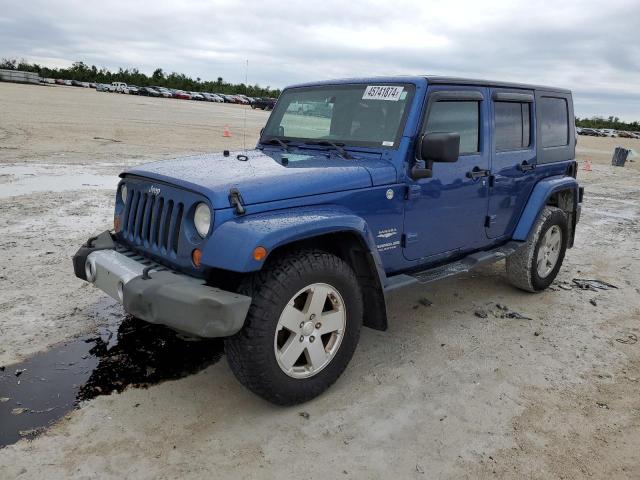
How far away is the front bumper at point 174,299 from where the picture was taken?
2.60 meters

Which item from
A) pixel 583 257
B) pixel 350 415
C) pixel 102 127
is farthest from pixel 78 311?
pixel 102 127

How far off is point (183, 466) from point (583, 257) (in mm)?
5652

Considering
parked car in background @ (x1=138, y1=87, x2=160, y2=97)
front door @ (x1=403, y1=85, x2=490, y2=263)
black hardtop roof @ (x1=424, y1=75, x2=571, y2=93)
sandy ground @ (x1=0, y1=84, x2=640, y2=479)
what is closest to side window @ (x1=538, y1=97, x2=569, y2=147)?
black hardtop roof @ (x1=424, y1=75, x2=571, y2=93)

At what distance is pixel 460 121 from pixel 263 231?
214 cm

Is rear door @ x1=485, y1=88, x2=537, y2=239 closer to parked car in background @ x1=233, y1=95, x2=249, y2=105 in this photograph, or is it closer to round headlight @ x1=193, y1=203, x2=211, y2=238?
round headlight @ x1=193, y1=203, x2=211, y2=238

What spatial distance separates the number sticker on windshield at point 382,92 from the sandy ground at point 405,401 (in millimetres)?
1794

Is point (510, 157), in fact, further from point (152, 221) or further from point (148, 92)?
point (148, 92)

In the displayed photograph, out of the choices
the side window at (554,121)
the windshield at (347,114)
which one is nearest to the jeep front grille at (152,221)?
the windshield at (347,114)

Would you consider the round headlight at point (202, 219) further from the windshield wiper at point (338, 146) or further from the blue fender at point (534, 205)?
the blue fender at point (534, 205)

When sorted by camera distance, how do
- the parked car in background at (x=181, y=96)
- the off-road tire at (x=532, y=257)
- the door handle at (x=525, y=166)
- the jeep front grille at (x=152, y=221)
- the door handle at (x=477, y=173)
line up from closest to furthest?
the jeep front grille at (x=152, y=221) → the door handle at (x=477, y=173) → the door handle at (x=525, y=166) → the off-road tire at (x=532, y=257) → the parked car in background at (x=181, y=96)

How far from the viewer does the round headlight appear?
9.41ft

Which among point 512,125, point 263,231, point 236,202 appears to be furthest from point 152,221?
point 512,125

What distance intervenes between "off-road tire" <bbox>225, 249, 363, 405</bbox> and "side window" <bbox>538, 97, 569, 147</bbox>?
3.02 meters

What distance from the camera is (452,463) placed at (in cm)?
268
